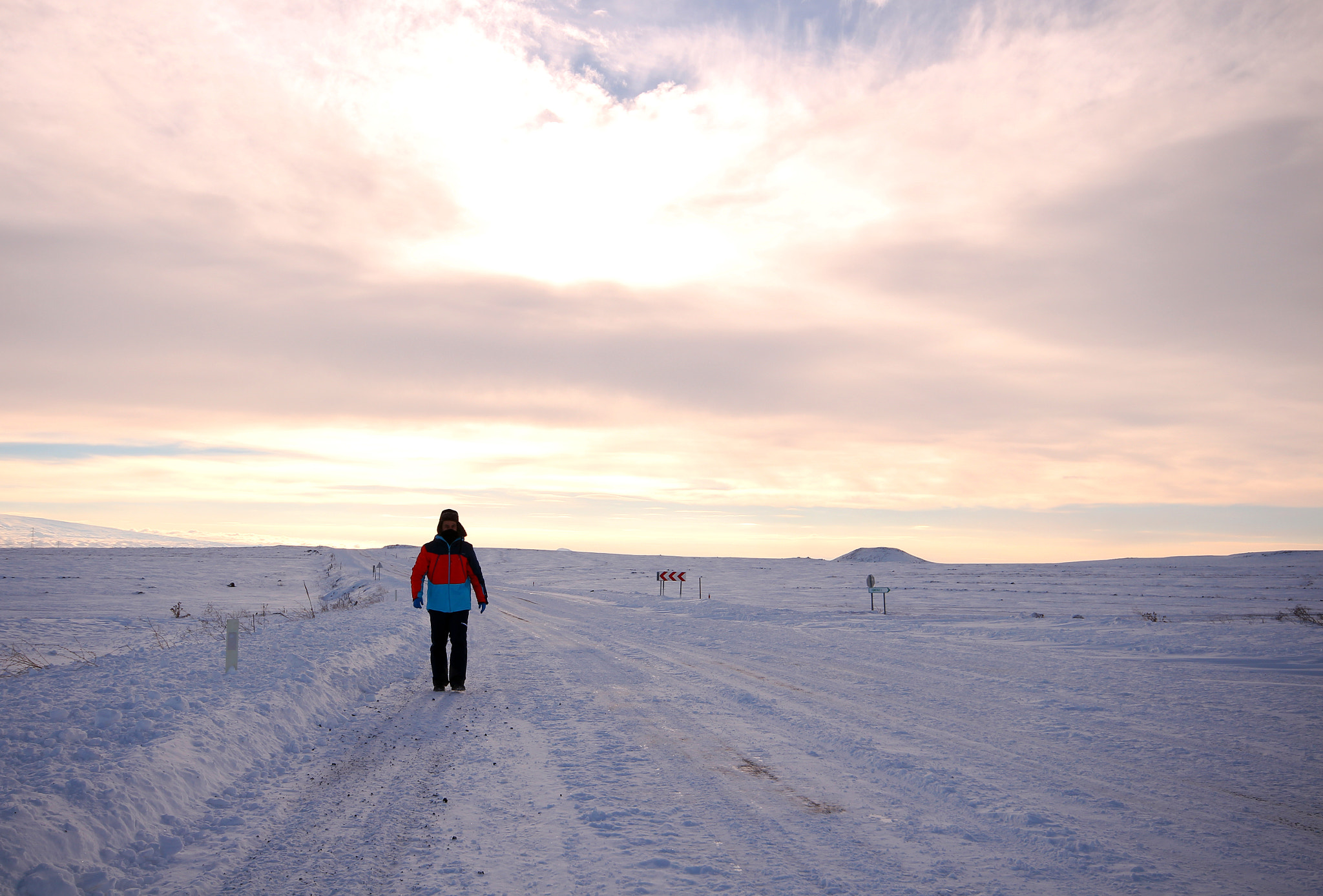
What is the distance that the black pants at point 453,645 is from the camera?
9.91 m

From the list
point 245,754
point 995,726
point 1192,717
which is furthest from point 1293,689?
point 245,754

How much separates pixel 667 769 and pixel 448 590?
15.6ft

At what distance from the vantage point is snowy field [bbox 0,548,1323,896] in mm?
4305

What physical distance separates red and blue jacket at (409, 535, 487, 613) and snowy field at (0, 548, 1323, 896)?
1.22 meters

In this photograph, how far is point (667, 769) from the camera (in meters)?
6.26

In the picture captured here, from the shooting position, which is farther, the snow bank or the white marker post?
the white marker post

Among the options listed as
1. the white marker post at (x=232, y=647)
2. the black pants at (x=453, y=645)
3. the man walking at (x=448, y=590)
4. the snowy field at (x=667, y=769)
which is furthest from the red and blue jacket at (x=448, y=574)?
the white marker post at (x=232, y=647)

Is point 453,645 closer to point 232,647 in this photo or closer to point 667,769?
point 232,647

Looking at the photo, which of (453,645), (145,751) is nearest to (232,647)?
(453,645)

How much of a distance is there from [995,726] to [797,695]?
2.50 metres

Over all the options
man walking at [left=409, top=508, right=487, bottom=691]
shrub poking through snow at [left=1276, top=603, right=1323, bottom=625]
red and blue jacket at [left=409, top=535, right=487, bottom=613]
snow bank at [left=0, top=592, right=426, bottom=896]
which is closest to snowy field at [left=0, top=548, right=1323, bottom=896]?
snow bank at [left=0, top=592, right=426, bottom=896]

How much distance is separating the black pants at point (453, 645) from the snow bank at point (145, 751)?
0.85 meters

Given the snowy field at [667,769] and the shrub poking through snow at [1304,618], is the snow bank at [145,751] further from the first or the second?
the shrub poking through snow at [1304,618]

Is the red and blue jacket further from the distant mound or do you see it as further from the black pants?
the distant mound
